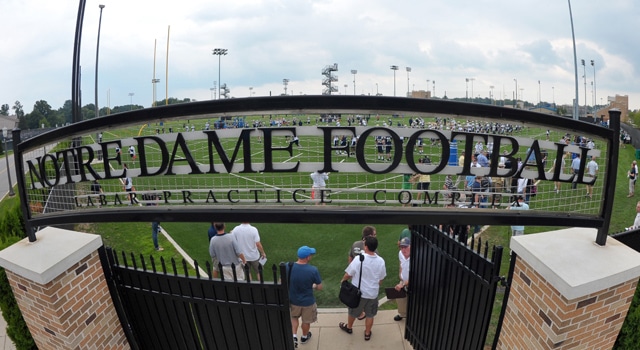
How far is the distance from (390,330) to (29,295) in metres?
4.35

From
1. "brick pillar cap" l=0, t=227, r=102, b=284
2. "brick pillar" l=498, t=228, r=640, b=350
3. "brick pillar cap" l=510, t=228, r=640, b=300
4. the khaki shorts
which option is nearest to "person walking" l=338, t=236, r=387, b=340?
the khaki shorts

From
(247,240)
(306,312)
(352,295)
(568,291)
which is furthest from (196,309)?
(568,291)

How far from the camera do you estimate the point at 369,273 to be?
518 cm

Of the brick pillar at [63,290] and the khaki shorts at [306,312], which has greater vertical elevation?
the brick pillar at [63,290]

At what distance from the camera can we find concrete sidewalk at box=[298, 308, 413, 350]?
209 inches

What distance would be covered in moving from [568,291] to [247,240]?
489cm

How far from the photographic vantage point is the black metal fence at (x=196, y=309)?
3684mm

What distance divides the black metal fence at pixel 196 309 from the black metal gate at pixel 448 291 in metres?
1.77

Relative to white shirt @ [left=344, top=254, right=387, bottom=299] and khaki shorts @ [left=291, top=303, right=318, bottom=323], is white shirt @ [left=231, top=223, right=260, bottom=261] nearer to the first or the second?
khaki shorts @ [left=291, top=303, right=318, bottom=323]

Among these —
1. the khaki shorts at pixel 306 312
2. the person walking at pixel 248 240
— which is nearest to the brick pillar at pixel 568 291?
the khaki shorts at pixel 306 312

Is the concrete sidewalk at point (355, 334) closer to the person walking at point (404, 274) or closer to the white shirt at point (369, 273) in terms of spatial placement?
the person walking at point (404, 274)

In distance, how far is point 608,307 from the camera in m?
3.08

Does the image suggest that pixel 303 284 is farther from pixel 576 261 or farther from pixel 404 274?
pixel 576 261

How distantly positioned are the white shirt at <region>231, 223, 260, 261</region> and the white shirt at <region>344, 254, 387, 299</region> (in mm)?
2061
